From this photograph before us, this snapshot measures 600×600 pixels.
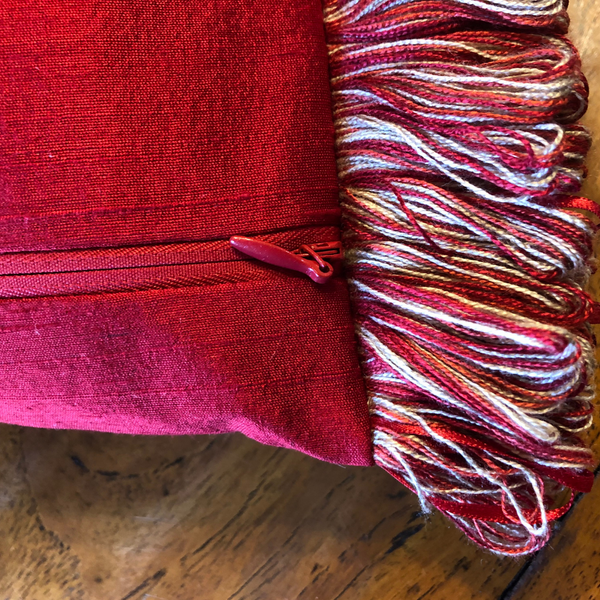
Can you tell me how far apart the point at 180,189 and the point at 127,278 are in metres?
0.10

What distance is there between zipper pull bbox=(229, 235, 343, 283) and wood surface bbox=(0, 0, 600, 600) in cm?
33

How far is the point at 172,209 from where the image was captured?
472 millimetres

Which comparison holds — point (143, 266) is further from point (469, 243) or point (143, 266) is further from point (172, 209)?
point (469, 243)

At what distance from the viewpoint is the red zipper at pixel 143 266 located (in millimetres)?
473

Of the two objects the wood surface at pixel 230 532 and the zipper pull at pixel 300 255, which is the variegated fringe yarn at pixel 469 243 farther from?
the wood surface at pixel 230 532

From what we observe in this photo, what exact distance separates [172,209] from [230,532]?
1.48ft

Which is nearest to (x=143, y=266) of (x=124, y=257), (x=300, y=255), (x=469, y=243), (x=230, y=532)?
(x=124, y=257)

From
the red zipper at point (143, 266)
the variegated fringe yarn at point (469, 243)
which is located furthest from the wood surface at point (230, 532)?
the red zipper at point (143, 266)

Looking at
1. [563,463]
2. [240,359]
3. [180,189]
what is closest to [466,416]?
[563,463]

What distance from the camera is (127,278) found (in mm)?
475

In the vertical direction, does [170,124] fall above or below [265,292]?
above

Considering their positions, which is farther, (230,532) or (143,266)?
(230,532)

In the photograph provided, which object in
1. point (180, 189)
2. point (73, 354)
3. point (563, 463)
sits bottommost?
point (563, 463)

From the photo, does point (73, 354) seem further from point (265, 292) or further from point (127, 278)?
point (265, 292)
